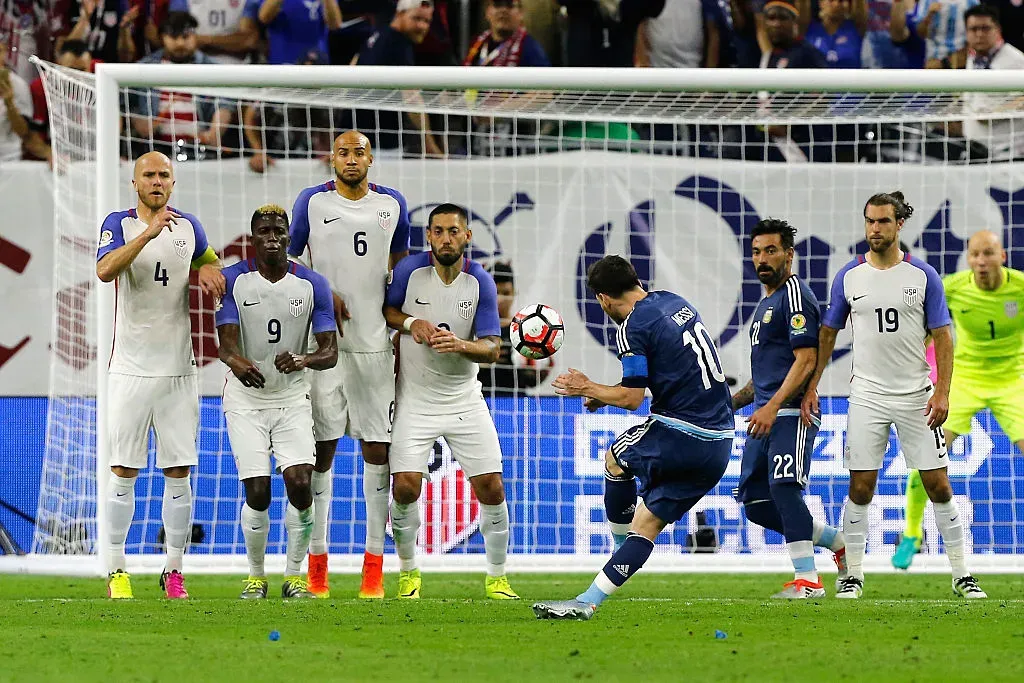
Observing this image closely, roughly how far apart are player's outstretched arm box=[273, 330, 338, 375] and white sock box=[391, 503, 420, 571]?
917 millimetres

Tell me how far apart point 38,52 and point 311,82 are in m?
5.01

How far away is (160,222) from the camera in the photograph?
7855mm

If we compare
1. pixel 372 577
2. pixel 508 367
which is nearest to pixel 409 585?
pixel 372 577

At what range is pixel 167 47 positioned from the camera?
528 inches

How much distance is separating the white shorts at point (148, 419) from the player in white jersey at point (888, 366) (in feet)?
11.5

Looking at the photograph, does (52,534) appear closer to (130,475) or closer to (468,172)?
(130,475)

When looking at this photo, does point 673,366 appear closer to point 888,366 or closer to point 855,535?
point 888,366

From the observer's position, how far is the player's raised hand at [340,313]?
8266 millimetres

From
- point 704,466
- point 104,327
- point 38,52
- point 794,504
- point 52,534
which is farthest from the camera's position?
point 38,52

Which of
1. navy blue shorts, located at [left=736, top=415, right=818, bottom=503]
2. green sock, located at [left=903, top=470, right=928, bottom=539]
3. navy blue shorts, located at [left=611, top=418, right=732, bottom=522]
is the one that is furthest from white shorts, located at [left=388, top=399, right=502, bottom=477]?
green sock, located at [left=903, top=470, right=928, bottom=539]

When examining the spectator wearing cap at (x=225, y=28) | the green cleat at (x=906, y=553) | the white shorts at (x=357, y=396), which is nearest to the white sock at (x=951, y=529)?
the green cleat at (x=906, y=553)

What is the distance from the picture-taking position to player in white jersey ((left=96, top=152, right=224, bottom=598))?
26.7 feet

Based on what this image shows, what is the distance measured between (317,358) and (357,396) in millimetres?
569

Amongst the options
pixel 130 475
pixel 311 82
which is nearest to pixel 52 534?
pixel 130 475
